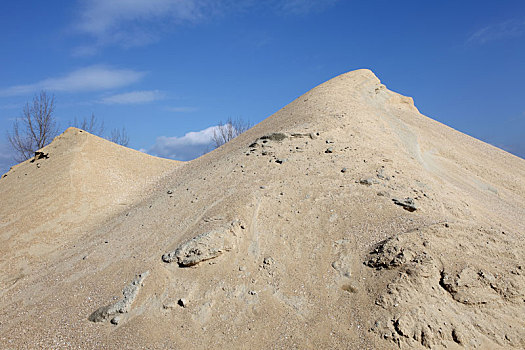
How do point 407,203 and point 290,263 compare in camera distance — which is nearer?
point 290,263

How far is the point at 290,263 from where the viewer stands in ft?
15.4

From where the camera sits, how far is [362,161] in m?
6.83

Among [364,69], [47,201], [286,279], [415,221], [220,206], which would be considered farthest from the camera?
[364,69]

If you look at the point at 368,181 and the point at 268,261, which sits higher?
the point at 368,181

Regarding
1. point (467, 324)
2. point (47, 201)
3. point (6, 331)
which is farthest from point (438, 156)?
point (47, 201)

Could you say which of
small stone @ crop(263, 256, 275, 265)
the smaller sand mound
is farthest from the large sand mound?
the smaller sand mound

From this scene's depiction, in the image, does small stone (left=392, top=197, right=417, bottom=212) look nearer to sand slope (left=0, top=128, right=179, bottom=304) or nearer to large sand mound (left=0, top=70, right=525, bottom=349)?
large sand mound (left=0, top=70, right=525, bottom=349)

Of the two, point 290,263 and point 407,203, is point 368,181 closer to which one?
point 407,203

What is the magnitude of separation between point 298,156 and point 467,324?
4.52 meters

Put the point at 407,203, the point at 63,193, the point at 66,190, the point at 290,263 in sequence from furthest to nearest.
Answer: the point at 66,190 → the point at 63,193 → the point at 407,203 → the point at 290,263

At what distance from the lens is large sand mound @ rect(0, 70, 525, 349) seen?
12.5ft

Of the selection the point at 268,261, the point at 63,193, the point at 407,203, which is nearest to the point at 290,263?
the point at 268,261

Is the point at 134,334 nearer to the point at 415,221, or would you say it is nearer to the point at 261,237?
the point at 261,237

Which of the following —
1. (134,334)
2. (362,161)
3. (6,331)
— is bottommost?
(6,331)
